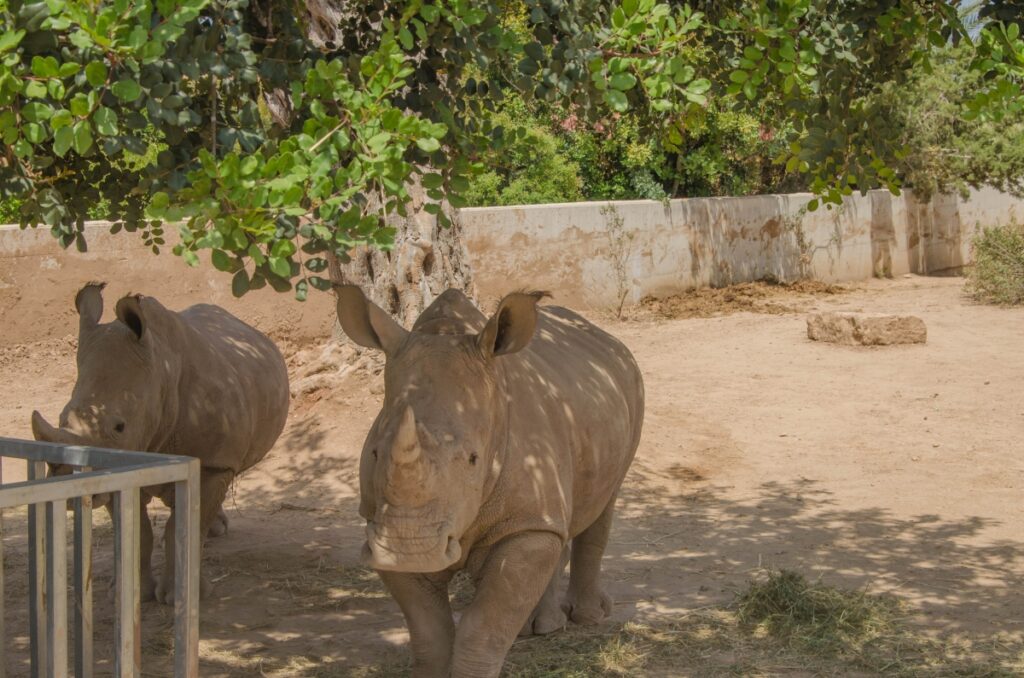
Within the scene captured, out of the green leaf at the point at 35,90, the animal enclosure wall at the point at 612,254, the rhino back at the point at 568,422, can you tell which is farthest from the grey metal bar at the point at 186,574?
the animal enclosure wall at the point at 612,254

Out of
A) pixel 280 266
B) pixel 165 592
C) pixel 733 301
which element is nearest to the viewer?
pixel 280 266

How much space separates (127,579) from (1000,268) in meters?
15.1

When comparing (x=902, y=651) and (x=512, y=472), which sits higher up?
(x=512, y=472)

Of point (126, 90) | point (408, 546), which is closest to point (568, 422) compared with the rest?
point (408, 546)

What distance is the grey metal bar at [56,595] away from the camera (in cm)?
326

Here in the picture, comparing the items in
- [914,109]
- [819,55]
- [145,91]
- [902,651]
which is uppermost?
[914,109]

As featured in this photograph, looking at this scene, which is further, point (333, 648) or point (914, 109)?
point (914, 109)

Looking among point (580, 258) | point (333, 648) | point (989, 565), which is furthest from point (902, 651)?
point (580, 258)

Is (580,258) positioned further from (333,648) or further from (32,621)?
(32,621)

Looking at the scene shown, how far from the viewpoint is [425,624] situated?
4.73 metres

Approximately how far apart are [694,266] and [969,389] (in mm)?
6369

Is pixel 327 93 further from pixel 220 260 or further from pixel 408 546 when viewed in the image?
pixel 408 546

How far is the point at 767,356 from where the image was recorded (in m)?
13.1

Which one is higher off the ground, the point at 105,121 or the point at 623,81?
the point at 623,81
